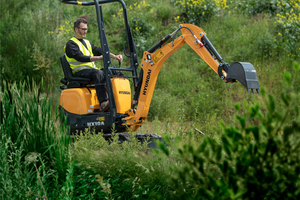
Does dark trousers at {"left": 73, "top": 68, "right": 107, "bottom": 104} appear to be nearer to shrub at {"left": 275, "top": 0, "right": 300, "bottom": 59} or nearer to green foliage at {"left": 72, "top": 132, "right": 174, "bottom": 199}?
green foliage at {"left": 72, "top": 132, "right": 174, "bottom": 199}

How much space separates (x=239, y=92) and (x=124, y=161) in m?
6.01

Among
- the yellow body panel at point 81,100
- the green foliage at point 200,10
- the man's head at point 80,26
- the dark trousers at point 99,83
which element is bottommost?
the yellow body panel at point 81,100

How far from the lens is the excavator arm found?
12.6 feet

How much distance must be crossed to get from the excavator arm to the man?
22.0 inches

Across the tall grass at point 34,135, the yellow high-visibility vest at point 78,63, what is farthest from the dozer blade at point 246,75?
the yellow high-visibility vest at point 78,63

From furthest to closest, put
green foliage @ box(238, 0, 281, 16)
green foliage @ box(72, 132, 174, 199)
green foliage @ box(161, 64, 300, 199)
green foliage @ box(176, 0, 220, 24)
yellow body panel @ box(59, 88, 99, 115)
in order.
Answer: green foliage @ box(176, 0, 220, 24) → green foliage @ box(238, 0, 281, 16) → yellow body panel @ box(59, 88, 99, 115) → green foliage @ box(72, 132, 174, 199) → green foliage @ box(161, 64, 300, 199)

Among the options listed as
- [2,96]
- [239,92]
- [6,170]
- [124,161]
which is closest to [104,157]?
[124,161]

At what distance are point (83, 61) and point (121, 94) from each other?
0.87 metres

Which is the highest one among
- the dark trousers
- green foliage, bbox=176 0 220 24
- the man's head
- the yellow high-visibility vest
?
green foliage, bbox=176 0 220 24

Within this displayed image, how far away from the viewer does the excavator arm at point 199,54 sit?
3.83 m

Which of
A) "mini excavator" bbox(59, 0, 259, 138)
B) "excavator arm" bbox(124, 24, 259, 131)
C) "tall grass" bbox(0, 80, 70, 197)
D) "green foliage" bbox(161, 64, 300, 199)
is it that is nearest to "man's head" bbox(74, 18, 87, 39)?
"mini excavator" bbox(59, 0, 259, 138)

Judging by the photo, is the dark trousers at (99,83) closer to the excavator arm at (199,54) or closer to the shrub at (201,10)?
the excavator arm at (199,54)

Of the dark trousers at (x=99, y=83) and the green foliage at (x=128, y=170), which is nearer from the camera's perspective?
the green foliage at (x=128, y=170)

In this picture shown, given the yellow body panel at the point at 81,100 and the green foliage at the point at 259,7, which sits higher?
the green foliage at the point at 259,7
